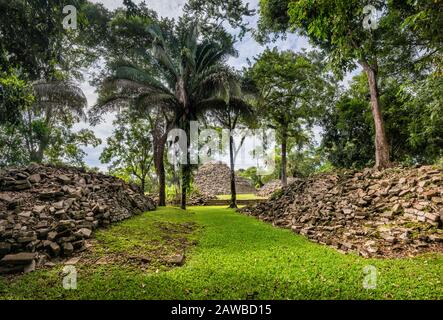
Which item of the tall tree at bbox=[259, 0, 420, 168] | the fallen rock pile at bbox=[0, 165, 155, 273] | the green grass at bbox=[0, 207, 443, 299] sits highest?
the tall tree at bbox=[259, 0, 420, 168]

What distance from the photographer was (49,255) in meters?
4.48

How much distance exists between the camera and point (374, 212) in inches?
275

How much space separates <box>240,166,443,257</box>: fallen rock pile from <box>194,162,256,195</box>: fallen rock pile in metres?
19.9

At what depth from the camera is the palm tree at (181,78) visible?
11406 mm

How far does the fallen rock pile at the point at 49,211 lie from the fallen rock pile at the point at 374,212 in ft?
18.8

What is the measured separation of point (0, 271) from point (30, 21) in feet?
17.5

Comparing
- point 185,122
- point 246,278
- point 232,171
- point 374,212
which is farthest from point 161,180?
point 246,278

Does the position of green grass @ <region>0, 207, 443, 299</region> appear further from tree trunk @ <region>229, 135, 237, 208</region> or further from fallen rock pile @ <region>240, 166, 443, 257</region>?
tree trunk @ <region>229, 135, 237, 208</region>

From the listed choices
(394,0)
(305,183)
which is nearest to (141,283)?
(305,183)

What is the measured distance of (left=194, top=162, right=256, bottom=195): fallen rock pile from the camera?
99.6 ft

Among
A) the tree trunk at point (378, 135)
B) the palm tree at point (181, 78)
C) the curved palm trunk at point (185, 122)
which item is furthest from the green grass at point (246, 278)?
the palm tree at point (181, 78)

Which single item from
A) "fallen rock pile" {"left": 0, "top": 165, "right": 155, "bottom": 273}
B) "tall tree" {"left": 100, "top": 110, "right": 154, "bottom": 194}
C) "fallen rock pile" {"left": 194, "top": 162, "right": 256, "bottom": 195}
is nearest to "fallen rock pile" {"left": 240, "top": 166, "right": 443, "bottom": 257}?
"fallen rock pile" {"left": 0, "top": 165, "right": 155, "bottom": 273}

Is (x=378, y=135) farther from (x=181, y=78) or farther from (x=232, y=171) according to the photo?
(x=181, y=78)
